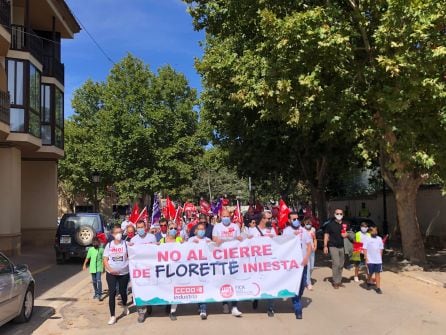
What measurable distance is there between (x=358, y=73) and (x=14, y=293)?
9.95 m

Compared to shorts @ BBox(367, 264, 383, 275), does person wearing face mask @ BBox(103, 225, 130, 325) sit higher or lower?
higher

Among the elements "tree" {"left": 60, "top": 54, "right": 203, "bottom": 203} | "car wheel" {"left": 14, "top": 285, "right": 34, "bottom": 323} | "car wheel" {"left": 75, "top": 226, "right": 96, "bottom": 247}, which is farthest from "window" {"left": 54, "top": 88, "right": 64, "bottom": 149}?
"car wheel" {"left": 14, "top": 285, "right": 34, "bottom": 323}

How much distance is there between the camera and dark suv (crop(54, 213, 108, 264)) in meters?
18.6

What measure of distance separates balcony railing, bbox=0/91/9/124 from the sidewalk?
16.6ft

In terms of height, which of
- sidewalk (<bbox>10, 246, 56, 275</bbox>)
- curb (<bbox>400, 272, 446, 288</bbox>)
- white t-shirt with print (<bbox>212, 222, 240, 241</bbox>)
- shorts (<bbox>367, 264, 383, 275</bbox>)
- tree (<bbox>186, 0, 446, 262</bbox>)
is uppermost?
tree (<bbox>186, 0, 446, 262</bbox>)

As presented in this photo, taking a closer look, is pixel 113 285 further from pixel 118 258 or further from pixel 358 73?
pixel 358 73

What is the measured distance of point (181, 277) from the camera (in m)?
9.56

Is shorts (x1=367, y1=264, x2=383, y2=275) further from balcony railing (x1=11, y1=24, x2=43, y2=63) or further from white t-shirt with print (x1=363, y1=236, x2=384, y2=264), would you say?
balcony railing (x1=11, y1=24, x2=43, y2=63)

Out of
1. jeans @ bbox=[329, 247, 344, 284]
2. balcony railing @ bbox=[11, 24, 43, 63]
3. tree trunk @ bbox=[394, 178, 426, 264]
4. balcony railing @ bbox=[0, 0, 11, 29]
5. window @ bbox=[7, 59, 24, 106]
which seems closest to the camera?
jeans @ bbox=[329, 247, 344, 284]

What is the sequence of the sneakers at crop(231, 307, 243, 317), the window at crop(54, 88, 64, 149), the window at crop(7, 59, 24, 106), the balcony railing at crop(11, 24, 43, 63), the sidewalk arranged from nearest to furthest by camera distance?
the sneakers at crop(231, 307, 243, 317), the sidewalk, the window at crop(7, 59, 24, 106), the balcony railing at crop(11, 24, 43, 63), the window at crop(54, 88, 64, 149)

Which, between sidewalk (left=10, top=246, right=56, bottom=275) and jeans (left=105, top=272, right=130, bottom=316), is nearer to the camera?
jeans (left=105, top=272, right=130, bottom=316)

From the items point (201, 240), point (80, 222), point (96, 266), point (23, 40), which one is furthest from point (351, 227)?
point (23, 40)

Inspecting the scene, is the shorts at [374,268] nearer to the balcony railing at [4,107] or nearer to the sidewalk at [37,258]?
the sidewalk at [37,258]

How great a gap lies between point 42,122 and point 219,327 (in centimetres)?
1974
